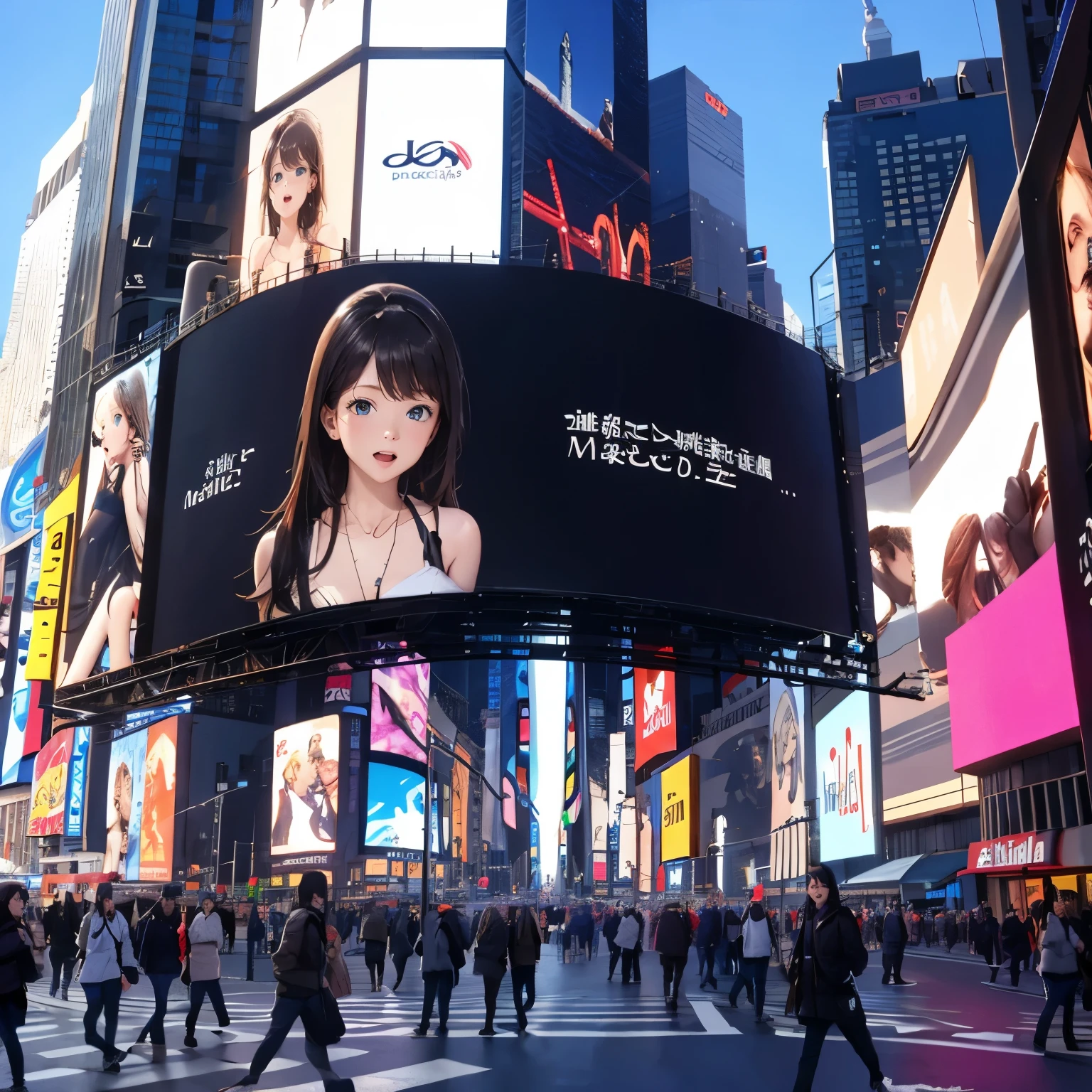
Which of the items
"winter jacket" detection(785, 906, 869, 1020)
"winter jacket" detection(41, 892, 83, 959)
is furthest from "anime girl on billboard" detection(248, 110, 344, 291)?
"winter jacket" detection(785, 906, 869, 1020)

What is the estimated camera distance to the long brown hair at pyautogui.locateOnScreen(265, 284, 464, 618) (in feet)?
59.4

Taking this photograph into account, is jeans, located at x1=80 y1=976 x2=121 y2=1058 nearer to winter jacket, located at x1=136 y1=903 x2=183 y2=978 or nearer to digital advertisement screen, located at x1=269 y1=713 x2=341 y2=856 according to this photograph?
winter jacket, located at x1=136 y1=903 x2=183 y2=978

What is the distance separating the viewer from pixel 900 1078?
9.54 metres

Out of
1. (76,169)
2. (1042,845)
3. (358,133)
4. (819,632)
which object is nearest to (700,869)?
(1042,845)

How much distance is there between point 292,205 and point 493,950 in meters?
15.0

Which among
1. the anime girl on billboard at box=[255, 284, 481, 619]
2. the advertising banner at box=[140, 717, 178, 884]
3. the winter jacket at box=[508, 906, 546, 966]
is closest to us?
the winter jacket at box=[508, 906, 546, 966]

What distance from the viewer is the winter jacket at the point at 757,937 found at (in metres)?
14.5

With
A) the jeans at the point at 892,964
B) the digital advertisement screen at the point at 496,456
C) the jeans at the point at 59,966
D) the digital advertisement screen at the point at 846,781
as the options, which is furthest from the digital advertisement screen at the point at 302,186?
the digital advertisement screen at the point at 846,781

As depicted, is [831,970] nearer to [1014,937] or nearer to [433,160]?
[1014,937]

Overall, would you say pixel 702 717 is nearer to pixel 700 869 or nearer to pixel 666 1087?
pixel 700 869

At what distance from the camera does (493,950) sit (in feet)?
44.2

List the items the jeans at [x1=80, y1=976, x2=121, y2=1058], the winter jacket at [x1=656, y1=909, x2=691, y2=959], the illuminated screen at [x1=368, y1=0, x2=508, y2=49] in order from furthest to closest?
1. the illuminated screen at [x1=368, y1=0, x2=508, y2=49]
2. the winter jacket at [x1=656, y1=909, x2=691, y2=959]
3. the jeans at [x1=80, y1=976, x2=121, y2=1058]

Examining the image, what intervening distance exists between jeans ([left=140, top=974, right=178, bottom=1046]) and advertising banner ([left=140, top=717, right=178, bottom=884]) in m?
47.7

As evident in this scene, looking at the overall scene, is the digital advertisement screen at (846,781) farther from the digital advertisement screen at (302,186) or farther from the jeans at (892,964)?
the digital advertisement screen at (302,186)
